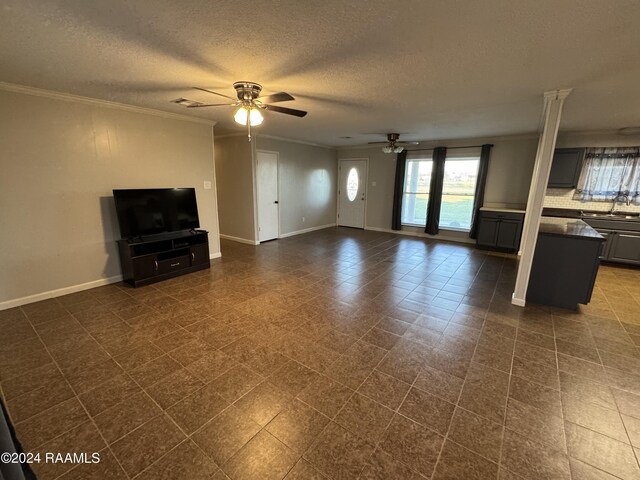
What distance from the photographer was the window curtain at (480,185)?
6090 millimetres

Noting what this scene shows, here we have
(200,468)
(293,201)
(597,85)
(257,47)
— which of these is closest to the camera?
(200,468)

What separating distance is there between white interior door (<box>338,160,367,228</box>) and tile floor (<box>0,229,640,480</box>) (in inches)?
190

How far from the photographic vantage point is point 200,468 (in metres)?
1.50

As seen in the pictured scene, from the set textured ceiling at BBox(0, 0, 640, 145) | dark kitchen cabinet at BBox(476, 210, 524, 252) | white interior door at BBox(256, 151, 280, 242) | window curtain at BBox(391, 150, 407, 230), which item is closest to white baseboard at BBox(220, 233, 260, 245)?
white interior door at BBox(256, 151, 280, 242)

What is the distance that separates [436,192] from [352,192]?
8.28 feet

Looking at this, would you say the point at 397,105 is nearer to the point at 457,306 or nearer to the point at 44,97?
the point at 457,306

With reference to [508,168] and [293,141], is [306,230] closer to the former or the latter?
[293,141]

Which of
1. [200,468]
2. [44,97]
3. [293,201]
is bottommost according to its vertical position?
[200,468]

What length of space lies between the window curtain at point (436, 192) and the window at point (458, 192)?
0.16 metres

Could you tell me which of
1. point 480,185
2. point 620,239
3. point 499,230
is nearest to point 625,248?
point 620,239

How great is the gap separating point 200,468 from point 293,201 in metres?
6.14

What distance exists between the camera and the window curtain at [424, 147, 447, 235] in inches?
260

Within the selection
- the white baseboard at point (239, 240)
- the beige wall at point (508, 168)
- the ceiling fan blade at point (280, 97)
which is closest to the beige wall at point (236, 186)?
the white baseboard at point (239, 240)

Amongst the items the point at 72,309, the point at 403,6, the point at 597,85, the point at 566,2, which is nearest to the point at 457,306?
the point at 597,85
